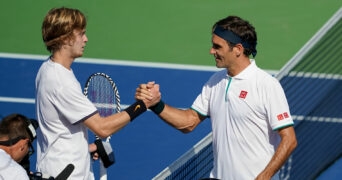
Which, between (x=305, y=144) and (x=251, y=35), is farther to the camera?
(x=305, y=144)

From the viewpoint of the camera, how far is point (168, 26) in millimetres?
11391

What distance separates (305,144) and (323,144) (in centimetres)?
24

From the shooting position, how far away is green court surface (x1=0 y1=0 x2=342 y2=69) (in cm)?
1100

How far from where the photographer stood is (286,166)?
9.03m

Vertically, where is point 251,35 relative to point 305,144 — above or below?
above

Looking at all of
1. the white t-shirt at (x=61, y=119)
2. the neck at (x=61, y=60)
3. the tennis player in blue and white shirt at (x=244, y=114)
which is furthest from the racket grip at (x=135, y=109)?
Answer: the neck at (x=61, y=60)

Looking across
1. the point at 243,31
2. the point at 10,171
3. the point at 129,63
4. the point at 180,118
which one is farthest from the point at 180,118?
the point at 129,63

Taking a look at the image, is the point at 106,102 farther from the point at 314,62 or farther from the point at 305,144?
the point at 314,62

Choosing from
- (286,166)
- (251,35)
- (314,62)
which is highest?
(251,35)

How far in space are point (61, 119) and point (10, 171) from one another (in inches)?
25.0

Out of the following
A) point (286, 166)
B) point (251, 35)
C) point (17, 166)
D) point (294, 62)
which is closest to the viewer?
point (17, 166)

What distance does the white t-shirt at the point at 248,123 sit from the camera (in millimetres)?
6660

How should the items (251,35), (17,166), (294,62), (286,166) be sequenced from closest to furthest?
(17,166) → (251,35) → (294,62) → (286,166)

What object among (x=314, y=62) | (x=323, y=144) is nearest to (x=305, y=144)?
(x=323, y=144)
